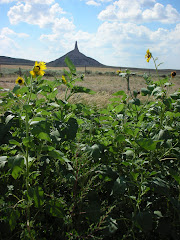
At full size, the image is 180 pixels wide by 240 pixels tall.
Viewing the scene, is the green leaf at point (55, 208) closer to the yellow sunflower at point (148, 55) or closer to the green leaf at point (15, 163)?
the green leaf at point (15, 163)

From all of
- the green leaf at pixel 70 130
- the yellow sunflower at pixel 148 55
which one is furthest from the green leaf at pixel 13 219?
the yellow sunflower at pixel 148 55

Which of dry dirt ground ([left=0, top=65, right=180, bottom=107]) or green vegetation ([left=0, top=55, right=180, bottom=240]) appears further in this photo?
dry dirt ground ([left=0, top=65, right=180, bottom=107])

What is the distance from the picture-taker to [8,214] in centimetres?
143

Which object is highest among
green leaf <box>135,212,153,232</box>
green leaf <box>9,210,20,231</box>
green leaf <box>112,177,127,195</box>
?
green leaf <box>112,177,127,195</box>

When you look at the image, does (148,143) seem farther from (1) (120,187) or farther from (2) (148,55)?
(2) (148,55)

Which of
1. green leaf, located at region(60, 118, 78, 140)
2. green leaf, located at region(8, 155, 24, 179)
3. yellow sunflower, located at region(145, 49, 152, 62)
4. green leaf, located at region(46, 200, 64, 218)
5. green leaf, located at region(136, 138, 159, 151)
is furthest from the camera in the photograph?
yellow sunflower, located at region(145, 49, 152, 62)

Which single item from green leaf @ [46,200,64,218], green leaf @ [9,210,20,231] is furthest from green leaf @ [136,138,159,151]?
green leaf @ [9,210,20,231]

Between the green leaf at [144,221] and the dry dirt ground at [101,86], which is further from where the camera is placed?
the dry dirt ground at [101,86]

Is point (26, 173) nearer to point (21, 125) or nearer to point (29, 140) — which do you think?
point (29, 140)

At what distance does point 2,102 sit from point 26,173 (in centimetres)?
73

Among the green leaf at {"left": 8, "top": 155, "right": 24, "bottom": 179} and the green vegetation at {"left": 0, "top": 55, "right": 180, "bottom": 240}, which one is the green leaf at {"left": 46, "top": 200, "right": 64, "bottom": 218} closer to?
the green vegetation at {"left": 0, "top": 55, "right": 180, "bottom": 240}

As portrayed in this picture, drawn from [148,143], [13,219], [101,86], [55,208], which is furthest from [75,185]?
[101,86]

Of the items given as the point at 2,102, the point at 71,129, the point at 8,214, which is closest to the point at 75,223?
the point at 8,214

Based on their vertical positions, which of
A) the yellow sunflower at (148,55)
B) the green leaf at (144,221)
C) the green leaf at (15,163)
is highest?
the yellow sunflower at (148,55)
